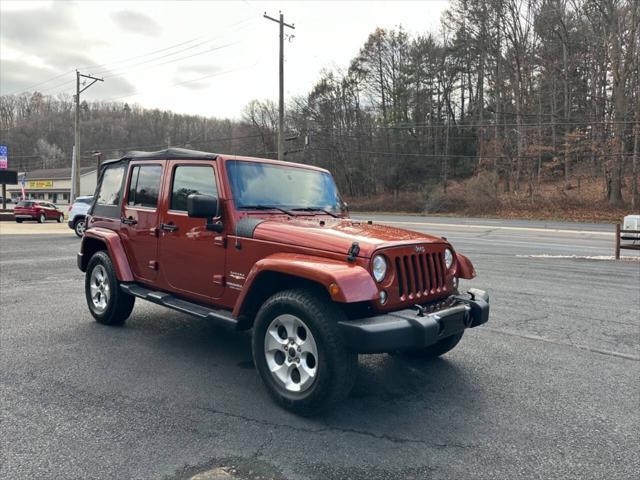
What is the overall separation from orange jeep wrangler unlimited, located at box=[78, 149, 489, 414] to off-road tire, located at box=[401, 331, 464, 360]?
0.05 ft

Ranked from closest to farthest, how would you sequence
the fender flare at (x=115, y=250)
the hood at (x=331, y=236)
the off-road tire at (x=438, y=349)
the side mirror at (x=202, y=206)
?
the hood at (x=331, y=236) < the side mirror at (x=202, y=206) < the off-road tire at (x=438, y=349) < the fender flare at (x=115, y=250)

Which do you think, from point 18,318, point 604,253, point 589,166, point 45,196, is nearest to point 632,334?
point 18,318

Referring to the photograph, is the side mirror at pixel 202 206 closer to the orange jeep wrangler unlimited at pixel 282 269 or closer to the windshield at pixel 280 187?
the orange jeep wrangler unlimited at pixel 282 269

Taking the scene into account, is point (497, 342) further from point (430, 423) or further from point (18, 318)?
point (18, 318)

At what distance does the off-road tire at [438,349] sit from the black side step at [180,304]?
180cm

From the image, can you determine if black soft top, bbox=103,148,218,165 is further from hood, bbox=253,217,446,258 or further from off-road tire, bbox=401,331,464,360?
off-road tire, bbox=401,331,464,360

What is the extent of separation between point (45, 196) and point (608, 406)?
92494 millimetres

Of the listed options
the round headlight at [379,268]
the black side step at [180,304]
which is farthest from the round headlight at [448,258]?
the black side step at [180,304]

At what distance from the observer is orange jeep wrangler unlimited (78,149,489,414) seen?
3090 mm

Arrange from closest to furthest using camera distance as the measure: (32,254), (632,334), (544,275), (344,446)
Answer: (344,446)
(632,334)
(544,275)
(32,254)

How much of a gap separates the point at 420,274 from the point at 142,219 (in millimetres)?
3036

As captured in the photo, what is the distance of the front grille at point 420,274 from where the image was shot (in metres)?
3.36

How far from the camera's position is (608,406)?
3.56 metres

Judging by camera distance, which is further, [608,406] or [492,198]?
[492,198]
